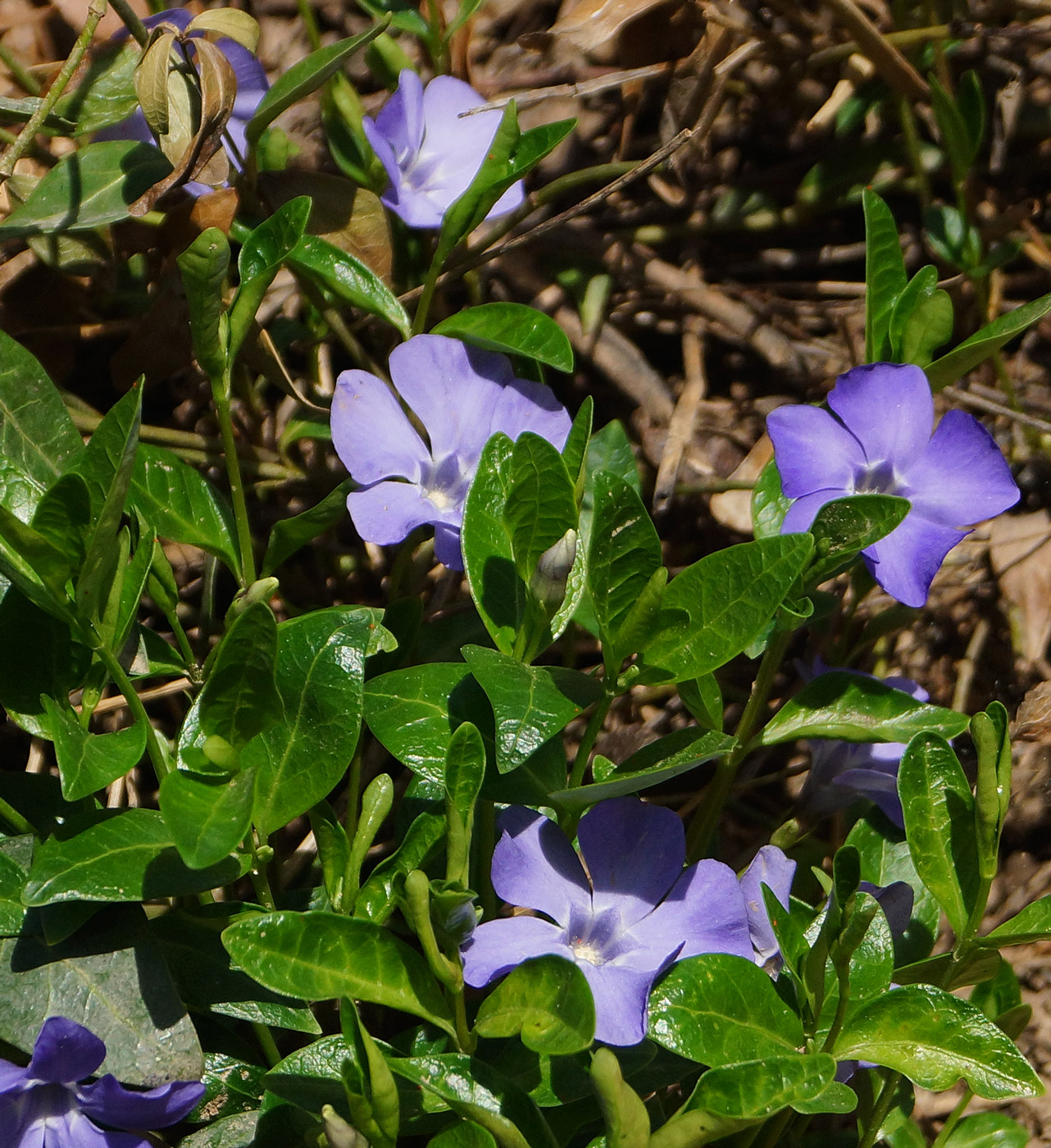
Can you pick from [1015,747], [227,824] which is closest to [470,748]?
[227,824]

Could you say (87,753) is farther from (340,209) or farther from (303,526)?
(340,209)

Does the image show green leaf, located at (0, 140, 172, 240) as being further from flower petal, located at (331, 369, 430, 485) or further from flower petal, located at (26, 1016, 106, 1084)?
flower petal, located at (26, 1016, 106, 1084)

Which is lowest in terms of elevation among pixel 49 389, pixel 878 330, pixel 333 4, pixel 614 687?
pixel 614 687

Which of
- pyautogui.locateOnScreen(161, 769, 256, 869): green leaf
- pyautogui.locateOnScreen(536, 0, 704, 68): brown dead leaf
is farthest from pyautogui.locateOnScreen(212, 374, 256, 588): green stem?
pyautogui.locateOnScreen(536, 0, 704, 68): brown dead leaf

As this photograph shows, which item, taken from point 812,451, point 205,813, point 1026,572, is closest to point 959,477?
point 812,451

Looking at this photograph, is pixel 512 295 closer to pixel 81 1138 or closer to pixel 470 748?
pixel 470 748
